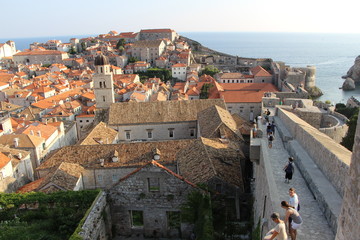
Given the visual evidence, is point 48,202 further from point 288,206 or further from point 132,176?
point 288,206

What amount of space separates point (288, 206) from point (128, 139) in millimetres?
23879

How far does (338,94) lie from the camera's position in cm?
8094

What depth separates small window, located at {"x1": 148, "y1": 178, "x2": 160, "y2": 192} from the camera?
1334 cm

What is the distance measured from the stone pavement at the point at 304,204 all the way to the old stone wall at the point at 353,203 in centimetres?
310

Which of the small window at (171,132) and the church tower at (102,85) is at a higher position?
the church tower at (102,85)

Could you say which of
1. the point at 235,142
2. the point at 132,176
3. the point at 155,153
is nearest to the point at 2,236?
the point at 132,176

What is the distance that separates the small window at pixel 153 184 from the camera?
13344mm

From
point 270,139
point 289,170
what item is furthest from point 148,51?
point 289,170

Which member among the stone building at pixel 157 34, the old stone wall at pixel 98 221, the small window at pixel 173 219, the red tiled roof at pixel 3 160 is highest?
the stone building at pixel 157 34

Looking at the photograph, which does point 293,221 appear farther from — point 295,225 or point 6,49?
point 6,49

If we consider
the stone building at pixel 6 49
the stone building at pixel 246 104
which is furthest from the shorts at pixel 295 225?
the stone building at pixel 6 49

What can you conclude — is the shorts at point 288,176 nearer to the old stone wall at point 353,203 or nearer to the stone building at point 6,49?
the old stone wall at point 353,203

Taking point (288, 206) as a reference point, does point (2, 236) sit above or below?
below

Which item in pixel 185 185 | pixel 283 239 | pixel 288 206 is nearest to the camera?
pixel 283 239
